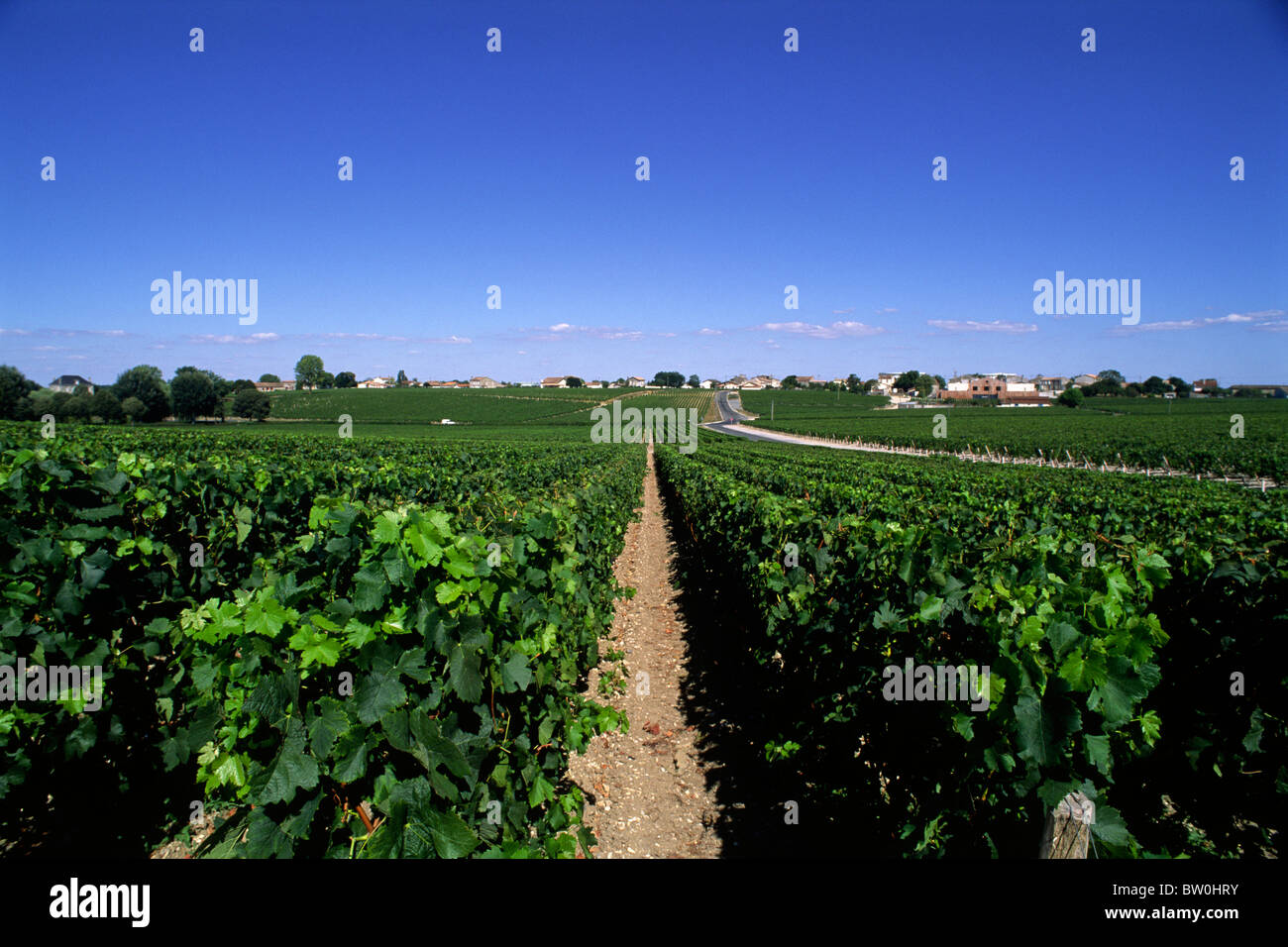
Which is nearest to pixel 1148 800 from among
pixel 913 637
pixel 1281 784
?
pixel 1281 784

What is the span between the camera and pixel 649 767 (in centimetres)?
523

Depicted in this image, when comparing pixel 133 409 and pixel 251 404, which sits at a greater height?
pixel 251 404

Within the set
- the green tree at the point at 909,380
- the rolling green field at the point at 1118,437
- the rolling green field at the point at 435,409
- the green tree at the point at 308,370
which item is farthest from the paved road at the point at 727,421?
the green tree at the point at 308,370

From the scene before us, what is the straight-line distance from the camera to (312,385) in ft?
465

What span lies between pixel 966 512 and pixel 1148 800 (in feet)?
11.7

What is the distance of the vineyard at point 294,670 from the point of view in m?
2.04

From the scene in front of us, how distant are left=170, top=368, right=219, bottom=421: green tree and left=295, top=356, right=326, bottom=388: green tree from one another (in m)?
70.1

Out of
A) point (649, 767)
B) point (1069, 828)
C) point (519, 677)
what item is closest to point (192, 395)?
point (649, 767)

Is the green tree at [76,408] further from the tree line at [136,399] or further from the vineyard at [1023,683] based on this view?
the vineyard at [1023,683]

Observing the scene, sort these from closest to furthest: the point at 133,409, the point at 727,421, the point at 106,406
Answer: the point at 106,406 < the point at 133,409 < the point at 727,421

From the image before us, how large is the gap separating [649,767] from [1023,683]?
369 cm

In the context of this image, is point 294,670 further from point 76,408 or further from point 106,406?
point 106,406

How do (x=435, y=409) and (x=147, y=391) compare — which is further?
(x=435, y=409)
